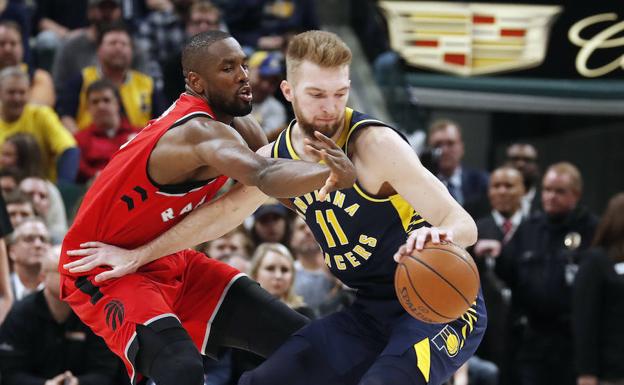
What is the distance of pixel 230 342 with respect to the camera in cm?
550

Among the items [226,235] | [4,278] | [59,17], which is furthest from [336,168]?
[59,17]

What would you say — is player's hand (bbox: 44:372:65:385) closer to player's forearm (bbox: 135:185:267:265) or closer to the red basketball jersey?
the red basketball jersey

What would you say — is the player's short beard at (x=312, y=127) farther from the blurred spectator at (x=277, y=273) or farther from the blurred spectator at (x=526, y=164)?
the blurred spectator at (x=526, y=164)

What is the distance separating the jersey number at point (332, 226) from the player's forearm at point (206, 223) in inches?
17.1

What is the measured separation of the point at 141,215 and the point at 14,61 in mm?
5554

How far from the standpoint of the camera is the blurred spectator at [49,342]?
7.31 m

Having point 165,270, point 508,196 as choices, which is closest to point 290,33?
point 508,196

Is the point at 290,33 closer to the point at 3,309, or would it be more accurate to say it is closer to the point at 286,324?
the point at 3,309

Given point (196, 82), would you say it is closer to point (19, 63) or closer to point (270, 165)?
point (270, 165)

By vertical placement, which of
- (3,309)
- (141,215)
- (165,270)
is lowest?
(3,309)

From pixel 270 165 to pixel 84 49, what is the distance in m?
6.47

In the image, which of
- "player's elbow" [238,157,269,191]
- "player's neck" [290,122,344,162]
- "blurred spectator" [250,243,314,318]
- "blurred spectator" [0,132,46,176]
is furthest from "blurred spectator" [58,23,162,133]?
"player's elbow" [238,157,269,191]

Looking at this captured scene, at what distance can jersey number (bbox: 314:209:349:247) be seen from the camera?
5.05m

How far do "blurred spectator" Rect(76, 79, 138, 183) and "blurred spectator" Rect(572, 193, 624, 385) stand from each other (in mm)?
4021
